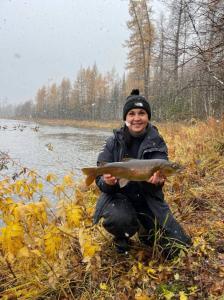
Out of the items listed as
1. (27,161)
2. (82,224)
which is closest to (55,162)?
(27,161)

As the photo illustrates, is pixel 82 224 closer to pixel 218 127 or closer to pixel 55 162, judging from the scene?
pixel 218 127

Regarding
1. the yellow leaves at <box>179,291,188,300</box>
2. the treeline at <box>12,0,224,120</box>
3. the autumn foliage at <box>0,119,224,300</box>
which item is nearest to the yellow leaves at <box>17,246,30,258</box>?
the autumn foliage at <box>0,119,224,300</box>

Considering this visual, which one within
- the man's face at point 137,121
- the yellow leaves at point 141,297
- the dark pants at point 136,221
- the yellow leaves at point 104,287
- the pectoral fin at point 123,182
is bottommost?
the yellow leaves at point 104,287

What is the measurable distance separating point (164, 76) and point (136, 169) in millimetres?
36566

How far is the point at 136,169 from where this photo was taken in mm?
2996

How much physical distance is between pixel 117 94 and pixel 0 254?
68989 mm

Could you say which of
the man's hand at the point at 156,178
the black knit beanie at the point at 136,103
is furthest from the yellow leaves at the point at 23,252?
the black knit beanie at the point at 136,103

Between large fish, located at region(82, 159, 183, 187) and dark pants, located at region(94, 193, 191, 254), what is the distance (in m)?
0.41

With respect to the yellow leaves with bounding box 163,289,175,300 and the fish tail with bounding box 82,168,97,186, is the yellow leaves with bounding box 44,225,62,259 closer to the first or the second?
the fish tail with bounding box 82,168,97,186

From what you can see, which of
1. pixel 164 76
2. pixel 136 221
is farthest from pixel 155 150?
pixel 164 76

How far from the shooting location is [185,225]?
415 cm

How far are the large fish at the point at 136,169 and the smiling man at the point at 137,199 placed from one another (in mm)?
100

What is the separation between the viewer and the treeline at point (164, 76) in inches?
275

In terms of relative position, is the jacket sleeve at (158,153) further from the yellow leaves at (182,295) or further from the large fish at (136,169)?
the yellow leaves at (182,295)
